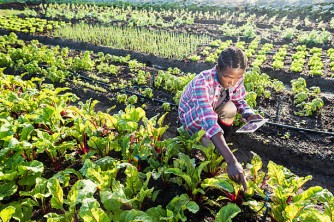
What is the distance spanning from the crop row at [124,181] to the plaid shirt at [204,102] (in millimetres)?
220

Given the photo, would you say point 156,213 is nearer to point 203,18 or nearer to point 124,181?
point 124,181

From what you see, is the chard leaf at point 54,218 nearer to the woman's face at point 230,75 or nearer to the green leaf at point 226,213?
the green leaf at point 226,213

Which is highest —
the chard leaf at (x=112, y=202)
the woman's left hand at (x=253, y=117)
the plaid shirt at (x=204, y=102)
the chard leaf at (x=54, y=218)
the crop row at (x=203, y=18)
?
the crop row at (x=203, y=18)

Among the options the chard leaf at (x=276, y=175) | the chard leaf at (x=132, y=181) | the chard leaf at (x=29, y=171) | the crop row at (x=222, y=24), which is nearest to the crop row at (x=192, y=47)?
the crop row at (x=222, y=24)

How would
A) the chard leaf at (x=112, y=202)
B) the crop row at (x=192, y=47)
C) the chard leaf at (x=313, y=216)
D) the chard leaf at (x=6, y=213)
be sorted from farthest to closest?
the crop row at (x=192, y=47) → the chard leaf at (x=112, y=202) → the chard leaf at (x=6, y=213) → the chard leaf at (x=313, y=216)

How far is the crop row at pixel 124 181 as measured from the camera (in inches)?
107

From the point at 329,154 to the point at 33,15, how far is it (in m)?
16.5

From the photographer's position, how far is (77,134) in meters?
3.93

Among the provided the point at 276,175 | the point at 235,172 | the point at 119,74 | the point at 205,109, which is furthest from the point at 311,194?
the point at 119,74

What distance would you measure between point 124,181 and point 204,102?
133 cm

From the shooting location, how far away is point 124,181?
144 inches

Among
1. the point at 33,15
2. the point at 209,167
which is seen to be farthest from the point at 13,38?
the point at 209,167

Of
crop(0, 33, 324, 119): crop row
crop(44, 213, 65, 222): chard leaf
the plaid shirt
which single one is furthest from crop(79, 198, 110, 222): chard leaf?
crop(0, 33, 324, 119): crop row

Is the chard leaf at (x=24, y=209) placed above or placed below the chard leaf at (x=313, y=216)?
below
